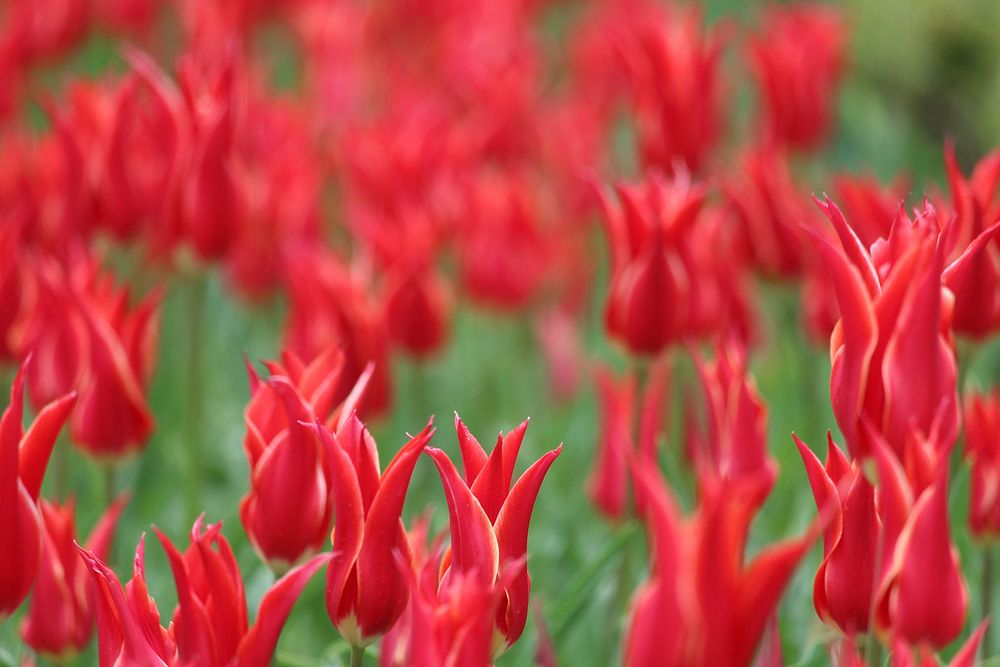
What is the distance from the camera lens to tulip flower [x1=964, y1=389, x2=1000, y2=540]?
1335mm

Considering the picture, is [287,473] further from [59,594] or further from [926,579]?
[926,579]

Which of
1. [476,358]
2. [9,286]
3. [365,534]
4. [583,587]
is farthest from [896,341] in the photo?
[476,358]

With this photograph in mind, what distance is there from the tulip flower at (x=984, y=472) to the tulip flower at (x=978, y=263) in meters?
0.09

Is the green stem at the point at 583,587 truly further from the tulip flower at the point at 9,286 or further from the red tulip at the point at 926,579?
the tulip flower at the point at 9,286

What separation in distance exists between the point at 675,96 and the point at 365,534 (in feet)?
4.09

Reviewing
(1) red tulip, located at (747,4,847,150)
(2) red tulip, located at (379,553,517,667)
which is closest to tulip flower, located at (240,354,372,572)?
(2) red tulip, located at (379,553,517,667)

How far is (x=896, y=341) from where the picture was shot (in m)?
0.90

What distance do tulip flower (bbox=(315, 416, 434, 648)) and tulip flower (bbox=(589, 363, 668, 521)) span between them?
564 mm

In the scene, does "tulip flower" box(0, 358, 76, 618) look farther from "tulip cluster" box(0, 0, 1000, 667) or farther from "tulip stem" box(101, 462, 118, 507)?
"tulip stem" box(101, 462, 118, 507)

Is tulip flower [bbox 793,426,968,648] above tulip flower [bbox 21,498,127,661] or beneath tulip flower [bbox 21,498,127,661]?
above

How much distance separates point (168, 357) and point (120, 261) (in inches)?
13.8

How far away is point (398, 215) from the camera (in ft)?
7.36

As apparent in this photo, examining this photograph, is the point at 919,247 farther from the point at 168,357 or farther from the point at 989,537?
the point at 168,357

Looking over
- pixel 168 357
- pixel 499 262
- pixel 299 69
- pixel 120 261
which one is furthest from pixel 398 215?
pixel 299 69
